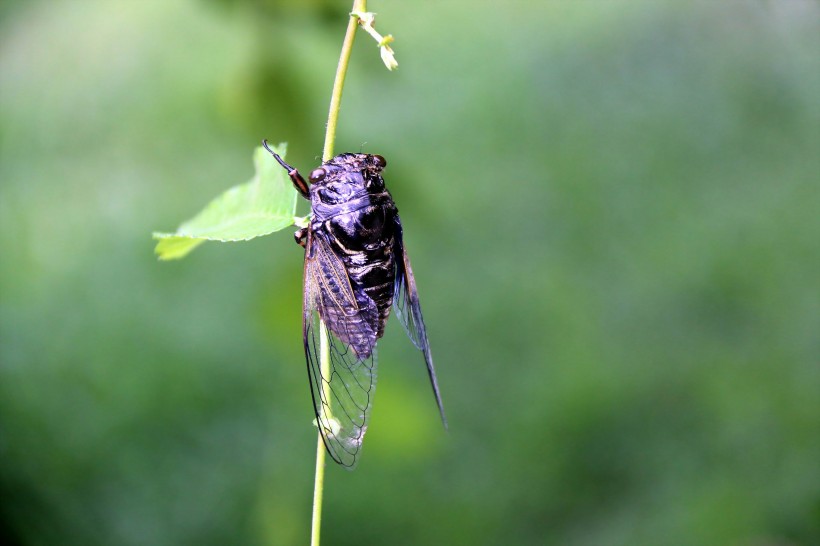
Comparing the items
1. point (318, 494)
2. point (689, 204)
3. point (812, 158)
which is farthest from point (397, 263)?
point (812, 158)

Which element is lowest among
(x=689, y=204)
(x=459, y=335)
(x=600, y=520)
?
(x=600, y=520)

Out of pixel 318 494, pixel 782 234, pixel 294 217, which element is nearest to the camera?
pixel 318 494

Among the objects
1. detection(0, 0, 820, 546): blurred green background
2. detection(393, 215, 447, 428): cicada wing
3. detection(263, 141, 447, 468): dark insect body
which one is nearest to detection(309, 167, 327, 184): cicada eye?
detection(263, 141, 447, 468): dark insect body

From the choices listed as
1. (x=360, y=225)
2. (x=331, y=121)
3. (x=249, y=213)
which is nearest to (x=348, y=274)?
(x=360, y=225)

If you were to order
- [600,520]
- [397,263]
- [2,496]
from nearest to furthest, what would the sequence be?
[397,263] < [2,496] < [600,520]

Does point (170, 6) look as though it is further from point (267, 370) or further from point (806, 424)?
point (806, 424)

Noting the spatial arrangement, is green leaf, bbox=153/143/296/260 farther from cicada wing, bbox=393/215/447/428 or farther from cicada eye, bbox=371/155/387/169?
cicada wing, bbox=393/215/447/428

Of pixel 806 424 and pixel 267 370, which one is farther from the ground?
pixel 267 370
